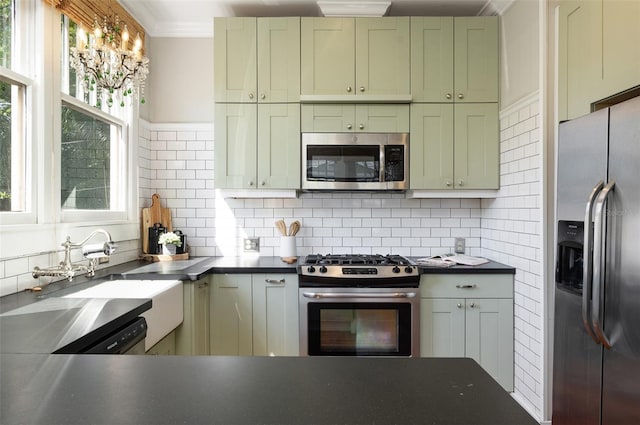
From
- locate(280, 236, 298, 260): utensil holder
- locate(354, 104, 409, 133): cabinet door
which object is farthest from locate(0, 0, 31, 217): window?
locate(354, 104, 409, 133): cabinet door

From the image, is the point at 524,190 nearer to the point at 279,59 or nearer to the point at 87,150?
the point at 279,59

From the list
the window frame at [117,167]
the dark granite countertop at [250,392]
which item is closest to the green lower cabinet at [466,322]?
the dark granite countertop at [250,392]

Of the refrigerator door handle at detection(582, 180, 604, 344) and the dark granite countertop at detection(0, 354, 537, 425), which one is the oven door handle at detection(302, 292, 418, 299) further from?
the dark granite countertop at detection(0, 354, 537, 425)

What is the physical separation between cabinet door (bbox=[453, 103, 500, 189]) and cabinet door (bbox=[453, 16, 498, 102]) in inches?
3.6

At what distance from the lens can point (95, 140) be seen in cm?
254

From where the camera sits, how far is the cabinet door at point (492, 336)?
252cm

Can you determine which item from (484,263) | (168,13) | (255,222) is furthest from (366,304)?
(168,13)

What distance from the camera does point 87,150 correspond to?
2.47 metres

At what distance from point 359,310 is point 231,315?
90cm

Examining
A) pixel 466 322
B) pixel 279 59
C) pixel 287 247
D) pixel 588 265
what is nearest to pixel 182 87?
pixel 279 59

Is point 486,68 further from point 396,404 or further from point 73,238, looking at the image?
point 73,238

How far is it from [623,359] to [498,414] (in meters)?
1.18

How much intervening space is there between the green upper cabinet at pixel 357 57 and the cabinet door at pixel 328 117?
103mm

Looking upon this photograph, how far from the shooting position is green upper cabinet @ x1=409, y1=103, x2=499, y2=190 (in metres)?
2.75
